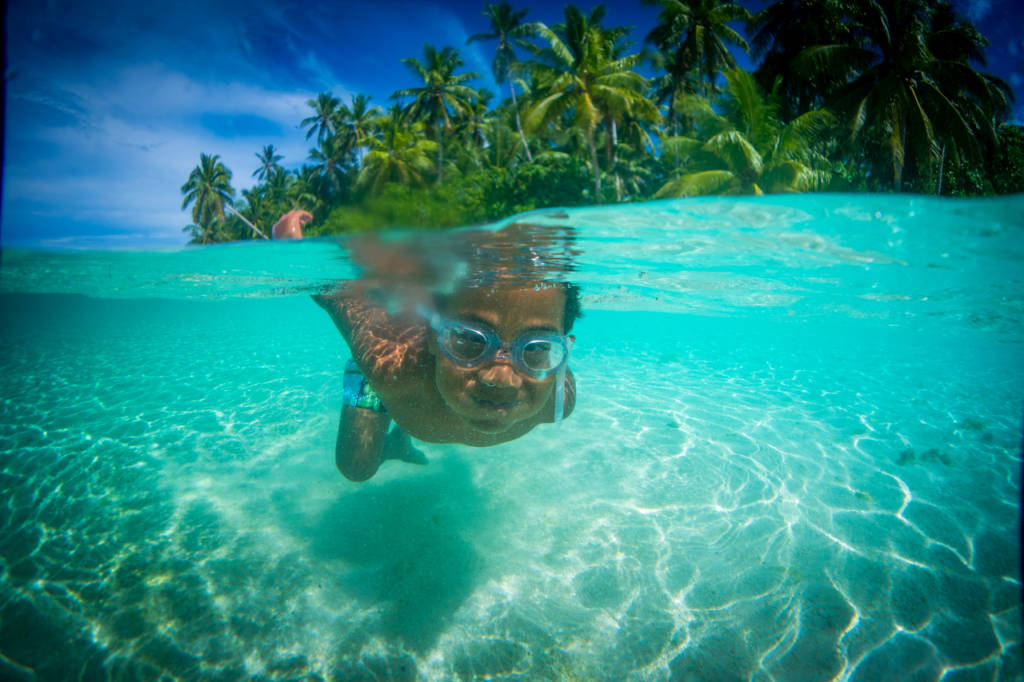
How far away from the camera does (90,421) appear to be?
9055mm

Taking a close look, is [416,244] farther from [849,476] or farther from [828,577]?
[849,476]

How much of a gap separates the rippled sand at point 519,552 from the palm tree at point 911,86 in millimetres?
14548

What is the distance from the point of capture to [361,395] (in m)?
4.75

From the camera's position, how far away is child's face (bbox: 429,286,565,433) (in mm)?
3506

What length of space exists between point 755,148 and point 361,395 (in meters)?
21.3

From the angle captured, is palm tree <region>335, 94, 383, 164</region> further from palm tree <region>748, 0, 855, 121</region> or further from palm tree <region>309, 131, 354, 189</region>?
palm tree <region>748, 0, 855, 121</region>

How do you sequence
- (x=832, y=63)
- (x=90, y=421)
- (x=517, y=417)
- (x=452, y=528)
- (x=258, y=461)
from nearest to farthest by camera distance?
(x=517, y=417) < (x=452, y=528) < (x=258, y=461) < (x=90, y=421) < (x=832, y=63)


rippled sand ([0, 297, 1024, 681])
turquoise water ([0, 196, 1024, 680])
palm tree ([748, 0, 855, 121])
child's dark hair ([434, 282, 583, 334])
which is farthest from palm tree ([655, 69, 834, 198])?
child's dark hair ([434, 282, 583, 334])

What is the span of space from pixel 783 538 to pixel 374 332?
5.94 m

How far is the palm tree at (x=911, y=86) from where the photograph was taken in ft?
54.9

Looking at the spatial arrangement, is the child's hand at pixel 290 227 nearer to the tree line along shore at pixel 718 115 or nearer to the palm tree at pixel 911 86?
the tree line along shore at pixel 718 115

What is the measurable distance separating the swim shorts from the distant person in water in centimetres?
1

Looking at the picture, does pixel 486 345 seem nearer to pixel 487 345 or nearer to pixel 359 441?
pixel 487 345

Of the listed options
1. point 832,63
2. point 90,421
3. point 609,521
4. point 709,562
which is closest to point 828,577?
point 709,562
